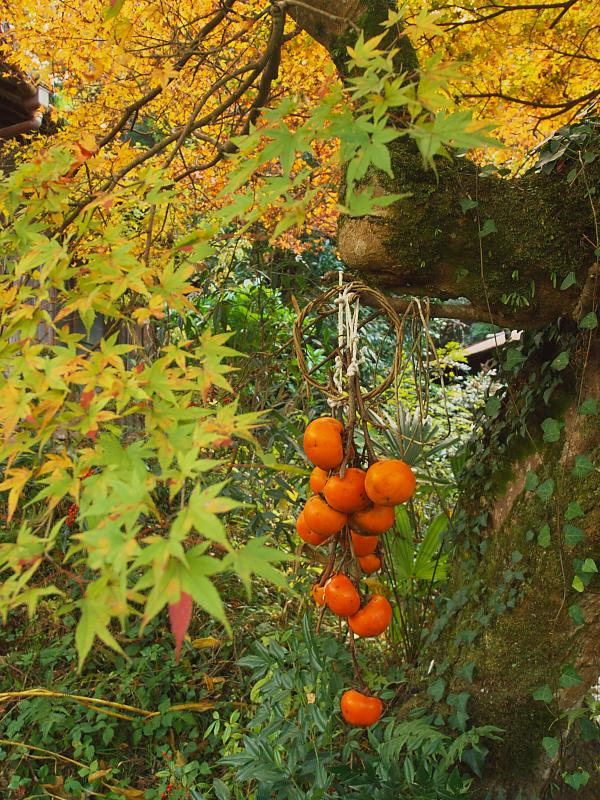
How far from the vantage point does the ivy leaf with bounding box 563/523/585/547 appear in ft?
5.98

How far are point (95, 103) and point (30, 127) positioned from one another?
47.5 inches

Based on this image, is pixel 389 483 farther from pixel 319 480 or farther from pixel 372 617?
pixel 372 617

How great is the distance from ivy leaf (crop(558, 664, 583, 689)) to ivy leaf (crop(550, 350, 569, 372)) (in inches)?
29.6

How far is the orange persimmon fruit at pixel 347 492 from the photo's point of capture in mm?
1420

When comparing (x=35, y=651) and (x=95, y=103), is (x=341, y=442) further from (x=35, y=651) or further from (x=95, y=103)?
(x=95, y=103)

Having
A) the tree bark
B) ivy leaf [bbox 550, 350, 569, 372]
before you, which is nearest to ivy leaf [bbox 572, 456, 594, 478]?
ivy leaf [bbox 550, 350, 569, 372]

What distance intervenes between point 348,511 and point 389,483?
5.2 inches

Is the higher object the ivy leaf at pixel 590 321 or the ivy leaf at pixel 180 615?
the ivy leaf at pixel 590 321

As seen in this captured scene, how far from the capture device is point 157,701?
2.92 meters

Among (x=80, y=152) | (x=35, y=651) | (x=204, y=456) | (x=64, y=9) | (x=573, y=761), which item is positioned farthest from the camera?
(x=64, y=9)

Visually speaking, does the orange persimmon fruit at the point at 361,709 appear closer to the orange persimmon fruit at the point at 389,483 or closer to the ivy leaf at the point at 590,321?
the orange persimmon fruit at the point at 389,483

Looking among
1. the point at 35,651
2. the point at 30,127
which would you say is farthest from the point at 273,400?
the point at 30,127

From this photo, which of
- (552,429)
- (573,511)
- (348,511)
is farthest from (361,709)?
(552,429)

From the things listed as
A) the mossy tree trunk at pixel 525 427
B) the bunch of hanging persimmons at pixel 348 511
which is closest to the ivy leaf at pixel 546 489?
the mossy tree trunk at pixel 525 427
